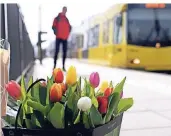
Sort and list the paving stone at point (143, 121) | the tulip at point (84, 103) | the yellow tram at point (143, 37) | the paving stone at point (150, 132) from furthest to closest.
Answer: the yellow tram at point (143, 37) < the paving stone at point (143, 121) < the paving stone at point (150, 132) < the tulip at point (84, 103)

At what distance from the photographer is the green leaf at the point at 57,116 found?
5.23ft

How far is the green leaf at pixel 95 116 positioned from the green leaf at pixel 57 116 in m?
0.12

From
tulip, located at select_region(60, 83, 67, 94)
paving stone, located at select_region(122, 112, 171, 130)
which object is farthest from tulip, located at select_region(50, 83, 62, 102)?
paving stone, located at select_region(122, 112, 171, 130)

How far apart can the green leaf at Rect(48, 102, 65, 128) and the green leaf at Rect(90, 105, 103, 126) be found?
119mm

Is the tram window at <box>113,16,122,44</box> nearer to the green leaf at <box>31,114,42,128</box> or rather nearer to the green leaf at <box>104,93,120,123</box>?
the green leaf at <box>104,93,120,123</box>

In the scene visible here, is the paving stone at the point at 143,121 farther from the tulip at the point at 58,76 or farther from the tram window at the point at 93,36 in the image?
the tram window at the point at 93,36

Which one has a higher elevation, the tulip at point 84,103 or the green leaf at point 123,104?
the tulip at point 84,103

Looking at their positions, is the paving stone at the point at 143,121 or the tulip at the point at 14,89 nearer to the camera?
the tulip at the point at 14,89

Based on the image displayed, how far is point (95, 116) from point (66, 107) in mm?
121

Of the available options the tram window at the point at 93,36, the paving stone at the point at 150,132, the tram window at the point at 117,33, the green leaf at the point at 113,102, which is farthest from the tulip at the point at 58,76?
the tram window at the point at 93,36

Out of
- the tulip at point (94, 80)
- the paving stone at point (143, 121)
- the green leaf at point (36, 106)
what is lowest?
the paving stone at point (143, 121)

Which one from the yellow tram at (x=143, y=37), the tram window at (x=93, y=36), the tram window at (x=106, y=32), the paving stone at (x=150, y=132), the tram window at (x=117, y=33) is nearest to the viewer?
the paving stone at (x=150, y=132)

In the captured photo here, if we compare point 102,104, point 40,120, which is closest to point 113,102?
point 102,104

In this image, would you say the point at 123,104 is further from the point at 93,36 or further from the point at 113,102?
the point at 93,36
